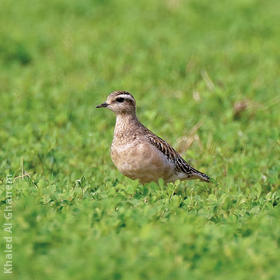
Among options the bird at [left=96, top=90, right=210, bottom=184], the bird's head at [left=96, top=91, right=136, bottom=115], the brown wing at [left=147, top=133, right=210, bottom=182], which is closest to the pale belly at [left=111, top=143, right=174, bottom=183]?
the bird at [left=96, top=90, right=210, bottom=184]

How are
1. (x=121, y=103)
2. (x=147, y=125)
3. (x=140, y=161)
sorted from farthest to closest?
(x=147, y=125), (x=121, y=103), (x=140, y=161)

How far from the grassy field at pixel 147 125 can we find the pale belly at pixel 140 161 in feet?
0.91

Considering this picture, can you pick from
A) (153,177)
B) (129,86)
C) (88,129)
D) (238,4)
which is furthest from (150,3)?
(153,177)

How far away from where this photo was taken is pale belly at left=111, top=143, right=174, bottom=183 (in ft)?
27.5

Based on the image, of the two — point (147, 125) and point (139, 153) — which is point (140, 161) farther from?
point (147, 125)

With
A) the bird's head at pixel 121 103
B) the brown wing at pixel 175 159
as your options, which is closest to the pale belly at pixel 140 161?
the brown wing at pixel 175 159

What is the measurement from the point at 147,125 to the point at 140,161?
324cm

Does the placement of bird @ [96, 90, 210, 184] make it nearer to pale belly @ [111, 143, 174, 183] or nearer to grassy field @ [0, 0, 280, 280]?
pale belly @ [111, 143, 174, 183]

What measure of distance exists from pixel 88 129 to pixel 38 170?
2.12m

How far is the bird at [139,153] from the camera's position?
8.42 meters

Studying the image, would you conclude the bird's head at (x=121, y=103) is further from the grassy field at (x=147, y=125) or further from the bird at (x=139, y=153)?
the grassy field at (x=147, y=125)

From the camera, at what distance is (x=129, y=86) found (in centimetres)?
1298

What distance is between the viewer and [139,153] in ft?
27.6

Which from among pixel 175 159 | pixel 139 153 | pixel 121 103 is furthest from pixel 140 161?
pixel 121 103
